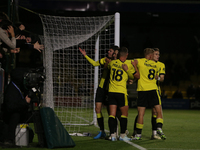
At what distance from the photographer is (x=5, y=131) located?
5605 millimetres

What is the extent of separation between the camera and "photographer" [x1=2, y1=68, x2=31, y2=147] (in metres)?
5.51

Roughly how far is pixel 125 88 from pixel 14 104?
228cm

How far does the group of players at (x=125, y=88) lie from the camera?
6.72 meters

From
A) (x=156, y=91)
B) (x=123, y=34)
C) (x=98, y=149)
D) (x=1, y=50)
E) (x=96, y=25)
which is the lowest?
(x=98, y=149)

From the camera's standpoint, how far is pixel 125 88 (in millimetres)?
6824

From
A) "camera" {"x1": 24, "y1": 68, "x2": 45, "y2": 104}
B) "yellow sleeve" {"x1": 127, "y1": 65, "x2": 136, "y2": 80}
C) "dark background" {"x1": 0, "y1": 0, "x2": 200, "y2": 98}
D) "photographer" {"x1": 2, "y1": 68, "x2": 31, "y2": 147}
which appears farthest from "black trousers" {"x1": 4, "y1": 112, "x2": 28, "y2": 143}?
"dark background" {"x1": 0, "y1": 0, "x2": 200, "y2": 98}

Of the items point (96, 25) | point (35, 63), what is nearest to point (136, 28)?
point (35, 63)

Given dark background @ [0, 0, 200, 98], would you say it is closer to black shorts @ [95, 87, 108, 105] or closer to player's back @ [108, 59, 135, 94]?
black shorts @ [95, 87, 108, 105]

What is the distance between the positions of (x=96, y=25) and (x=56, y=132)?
442cm

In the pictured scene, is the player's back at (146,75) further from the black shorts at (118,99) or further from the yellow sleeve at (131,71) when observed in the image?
the black shorts at (118,99)

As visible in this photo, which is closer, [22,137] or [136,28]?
[22,137]

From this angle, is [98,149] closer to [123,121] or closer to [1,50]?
[123,121]

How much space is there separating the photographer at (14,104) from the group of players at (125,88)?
1818mm

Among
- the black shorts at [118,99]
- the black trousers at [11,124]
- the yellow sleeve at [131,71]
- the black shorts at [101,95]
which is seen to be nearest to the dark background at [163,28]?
the black shorts at [101,95]
